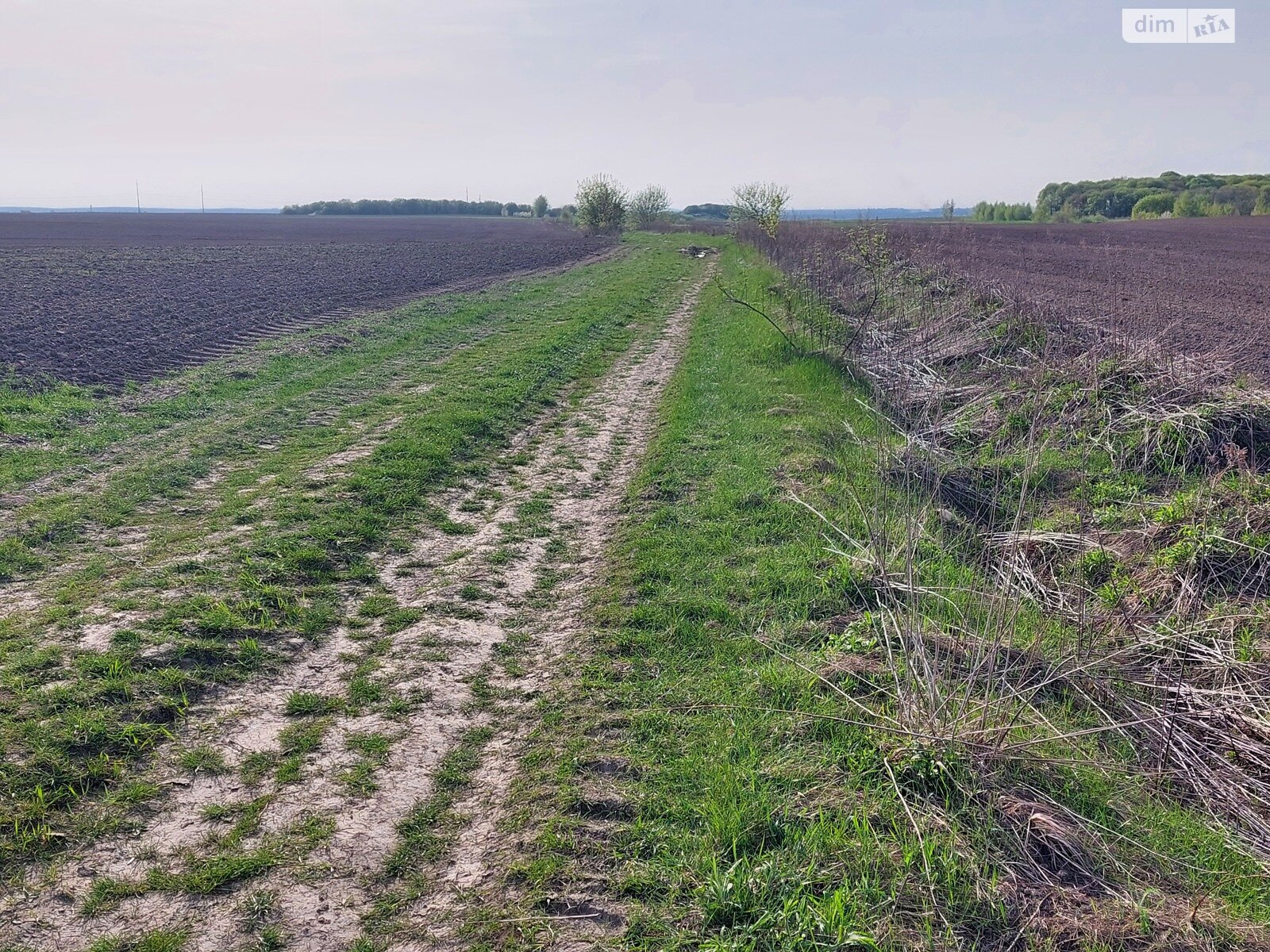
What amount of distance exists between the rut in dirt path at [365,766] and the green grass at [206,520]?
0.64 ft

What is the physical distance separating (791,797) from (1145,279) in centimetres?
2420

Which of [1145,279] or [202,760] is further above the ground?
[1145,279]

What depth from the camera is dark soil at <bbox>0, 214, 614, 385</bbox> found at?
14.3 m

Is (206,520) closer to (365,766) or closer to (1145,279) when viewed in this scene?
(365,766)

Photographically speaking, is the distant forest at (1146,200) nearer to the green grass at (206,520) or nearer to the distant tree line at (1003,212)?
the distant tree line at (1003,212)

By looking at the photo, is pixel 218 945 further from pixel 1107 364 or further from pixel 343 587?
pixel 1107 364

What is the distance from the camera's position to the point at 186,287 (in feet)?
81.1

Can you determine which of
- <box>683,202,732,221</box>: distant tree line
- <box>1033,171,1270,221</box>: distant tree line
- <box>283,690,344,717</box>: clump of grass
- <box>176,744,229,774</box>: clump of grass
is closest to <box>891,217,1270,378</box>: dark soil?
<box>283,690,344,717</box>: clump of grass

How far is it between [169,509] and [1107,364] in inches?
411

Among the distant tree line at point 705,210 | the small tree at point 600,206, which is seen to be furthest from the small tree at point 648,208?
the distant tree line at point 705,210

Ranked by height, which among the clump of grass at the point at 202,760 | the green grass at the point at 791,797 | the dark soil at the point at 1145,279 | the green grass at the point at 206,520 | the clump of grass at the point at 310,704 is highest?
the dark soil at the point at 1145,279

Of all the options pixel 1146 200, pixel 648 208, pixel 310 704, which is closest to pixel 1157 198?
pixel 1146 200

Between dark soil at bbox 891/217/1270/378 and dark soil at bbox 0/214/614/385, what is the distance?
1500cm

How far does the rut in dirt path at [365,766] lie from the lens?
3287 millimetres
